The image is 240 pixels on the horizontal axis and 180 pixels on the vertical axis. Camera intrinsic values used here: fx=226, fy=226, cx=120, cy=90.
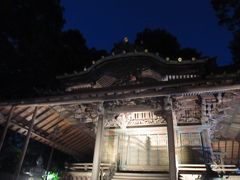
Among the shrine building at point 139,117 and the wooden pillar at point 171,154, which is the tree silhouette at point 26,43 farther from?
the wooden pillar at point 171,154

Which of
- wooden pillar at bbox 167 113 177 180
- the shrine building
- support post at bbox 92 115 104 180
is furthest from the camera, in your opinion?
the shrine building

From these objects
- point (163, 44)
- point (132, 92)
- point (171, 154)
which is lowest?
point (171, 154)

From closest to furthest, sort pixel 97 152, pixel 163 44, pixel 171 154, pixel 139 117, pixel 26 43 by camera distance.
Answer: pixel 171 154
pixel 97 152
pixel 139 117
pixel 26 43
pixel 163 44

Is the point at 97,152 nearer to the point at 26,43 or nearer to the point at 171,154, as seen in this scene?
the point at 171,154

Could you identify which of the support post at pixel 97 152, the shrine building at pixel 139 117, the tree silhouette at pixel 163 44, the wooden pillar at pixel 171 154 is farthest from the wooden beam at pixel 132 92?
the tree silhouette at pixel 163 44

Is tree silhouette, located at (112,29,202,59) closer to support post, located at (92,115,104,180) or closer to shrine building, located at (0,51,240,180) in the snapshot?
shrine building, located at (0,51,240,180)

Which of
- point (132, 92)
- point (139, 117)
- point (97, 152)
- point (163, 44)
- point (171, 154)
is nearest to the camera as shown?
point (171, 154)

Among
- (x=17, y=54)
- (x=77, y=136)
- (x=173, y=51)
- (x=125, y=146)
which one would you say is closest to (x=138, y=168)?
(x=125, y=146)

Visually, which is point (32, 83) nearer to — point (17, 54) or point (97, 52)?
point (17, 54)

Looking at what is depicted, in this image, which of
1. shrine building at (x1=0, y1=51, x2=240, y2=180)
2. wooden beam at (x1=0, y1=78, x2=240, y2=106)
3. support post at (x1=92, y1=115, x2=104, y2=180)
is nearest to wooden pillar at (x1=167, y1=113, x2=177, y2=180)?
shrine building at (x1=0, y1=51, x2=240, y2=180)

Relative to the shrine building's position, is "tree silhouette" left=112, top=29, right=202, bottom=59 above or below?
above

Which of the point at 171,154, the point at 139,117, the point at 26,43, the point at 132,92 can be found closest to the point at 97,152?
the point at 132,92

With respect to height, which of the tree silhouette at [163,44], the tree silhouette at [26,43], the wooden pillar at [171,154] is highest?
the tree silhouette at [163,44]

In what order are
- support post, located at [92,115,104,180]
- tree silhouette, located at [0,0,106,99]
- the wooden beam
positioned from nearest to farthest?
the wooden beam
support post, located at [92,115,104,180]
tree silhouette, located at [0,0,106,99]
